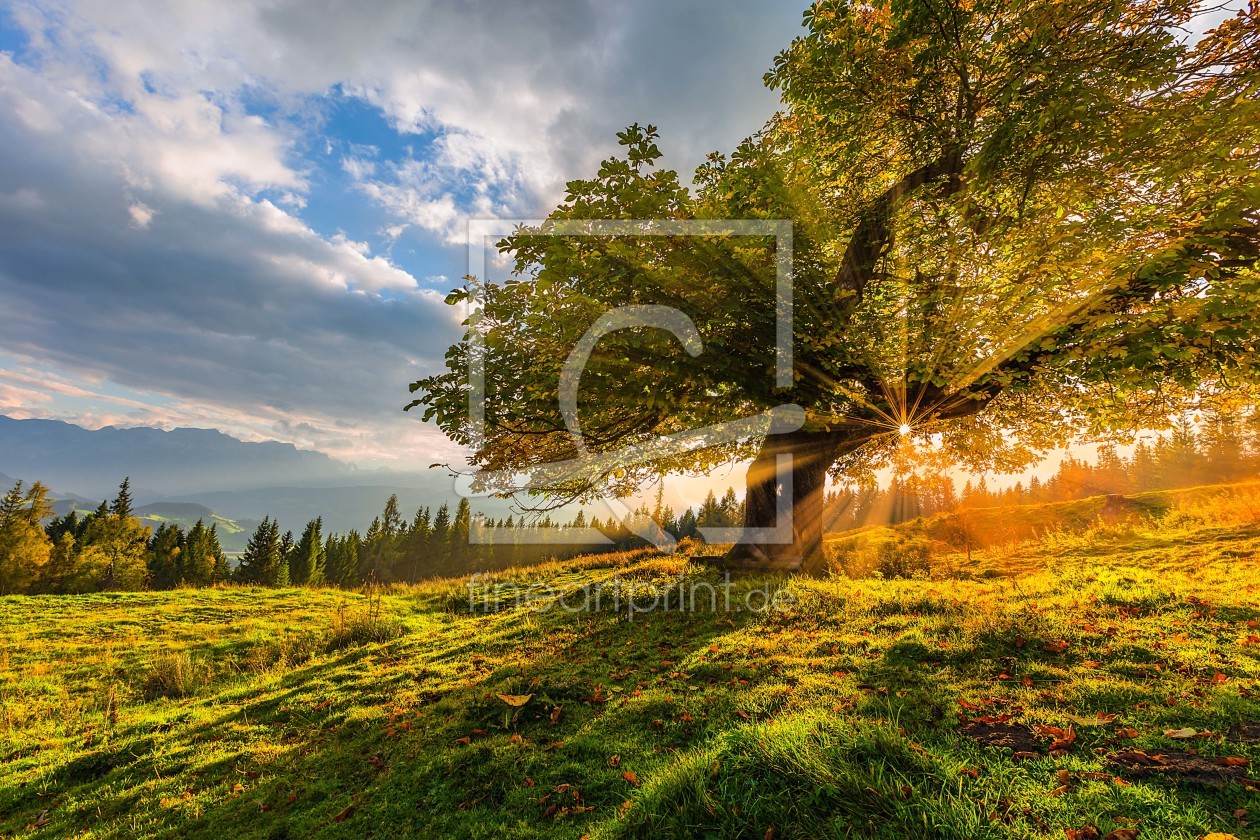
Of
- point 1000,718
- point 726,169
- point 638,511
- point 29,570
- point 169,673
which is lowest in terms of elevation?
point 29,570

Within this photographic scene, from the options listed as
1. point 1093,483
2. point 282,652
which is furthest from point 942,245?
point 1093,483

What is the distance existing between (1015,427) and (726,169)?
12.5m

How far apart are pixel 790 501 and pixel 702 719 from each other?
395 inches

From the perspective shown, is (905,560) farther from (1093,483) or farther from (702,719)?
(1093,483)

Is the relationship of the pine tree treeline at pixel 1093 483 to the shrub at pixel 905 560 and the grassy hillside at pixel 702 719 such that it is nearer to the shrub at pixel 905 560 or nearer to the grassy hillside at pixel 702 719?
the shrub at pixel 905 560

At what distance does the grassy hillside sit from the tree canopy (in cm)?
424

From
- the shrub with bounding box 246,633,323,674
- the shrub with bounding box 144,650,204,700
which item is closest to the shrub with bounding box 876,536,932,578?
the shrub with bounding box 246,633,323,674

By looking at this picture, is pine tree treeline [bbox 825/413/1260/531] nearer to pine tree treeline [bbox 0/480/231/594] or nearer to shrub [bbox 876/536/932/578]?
shrub [bbox 876/536/932/578]

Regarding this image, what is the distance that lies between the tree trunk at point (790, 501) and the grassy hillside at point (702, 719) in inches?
82.7

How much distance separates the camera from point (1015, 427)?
48.7 feet

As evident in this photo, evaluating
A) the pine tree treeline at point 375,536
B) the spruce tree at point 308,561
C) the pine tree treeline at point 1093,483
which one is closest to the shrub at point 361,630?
Answer: the pine tree treeline at point 375,536

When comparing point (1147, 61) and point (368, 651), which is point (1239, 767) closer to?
point (1147, 61)

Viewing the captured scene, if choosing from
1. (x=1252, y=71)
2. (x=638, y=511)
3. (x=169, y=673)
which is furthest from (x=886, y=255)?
(x=169, y=673)

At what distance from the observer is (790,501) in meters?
15.2
